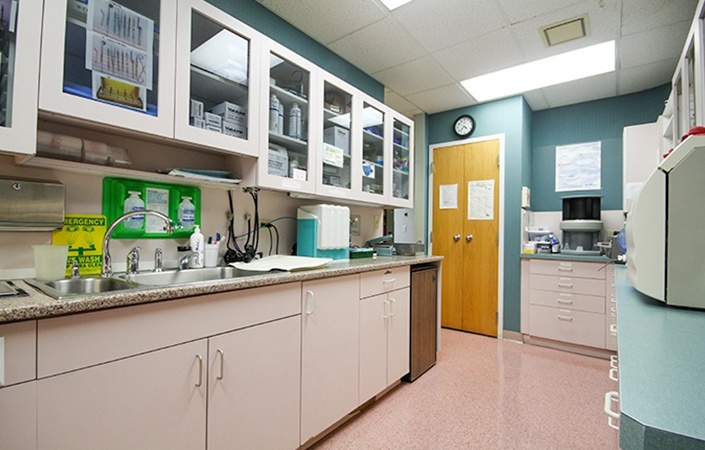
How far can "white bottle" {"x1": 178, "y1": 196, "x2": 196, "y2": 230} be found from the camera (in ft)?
5.49

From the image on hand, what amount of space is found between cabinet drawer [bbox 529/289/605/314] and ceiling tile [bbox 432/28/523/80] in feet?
7.17

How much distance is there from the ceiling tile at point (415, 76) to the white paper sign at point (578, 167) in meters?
1.63

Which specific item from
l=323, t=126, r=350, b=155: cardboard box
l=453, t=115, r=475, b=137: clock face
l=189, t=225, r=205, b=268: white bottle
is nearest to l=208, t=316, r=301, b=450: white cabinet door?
l=189, t=225, r=205, b=268: white bottle

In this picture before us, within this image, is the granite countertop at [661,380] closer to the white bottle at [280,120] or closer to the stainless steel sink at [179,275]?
the stainless steel sink at [179,275]

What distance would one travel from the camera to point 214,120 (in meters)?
1.61

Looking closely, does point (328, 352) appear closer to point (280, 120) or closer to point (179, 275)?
point (179, 275)

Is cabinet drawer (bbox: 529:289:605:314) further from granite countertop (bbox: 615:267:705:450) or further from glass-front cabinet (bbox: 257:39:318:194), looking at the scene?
glass-front cabinet (bbox: 257:39:318:194)

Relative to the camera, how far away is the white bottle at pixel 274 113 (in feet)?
6.13

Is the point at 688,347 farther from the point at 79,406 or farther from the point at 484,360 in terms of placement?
the point at 484,360

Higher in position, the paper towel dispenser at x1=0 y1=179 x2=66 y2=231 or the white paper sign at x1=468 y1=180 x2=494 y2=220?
the white paper sign at x1=468 y1=180 x2=494 y2=220

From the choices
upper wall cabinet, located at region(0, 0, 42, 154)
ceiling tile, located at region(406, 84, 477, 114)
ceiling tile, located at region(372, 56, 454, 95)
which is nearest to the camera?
upper wall cabinet, located at region(0, 0, 42, 154)

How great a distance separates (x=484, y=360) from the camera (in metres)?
2.86

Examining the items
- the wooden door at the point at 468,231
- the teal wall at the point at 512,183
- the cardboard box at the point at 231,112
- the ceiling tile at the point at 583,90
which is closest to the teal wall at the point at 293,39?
the cardboard box at the point at 231,112

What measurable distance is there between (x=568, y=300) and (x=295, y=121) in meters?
2.98
